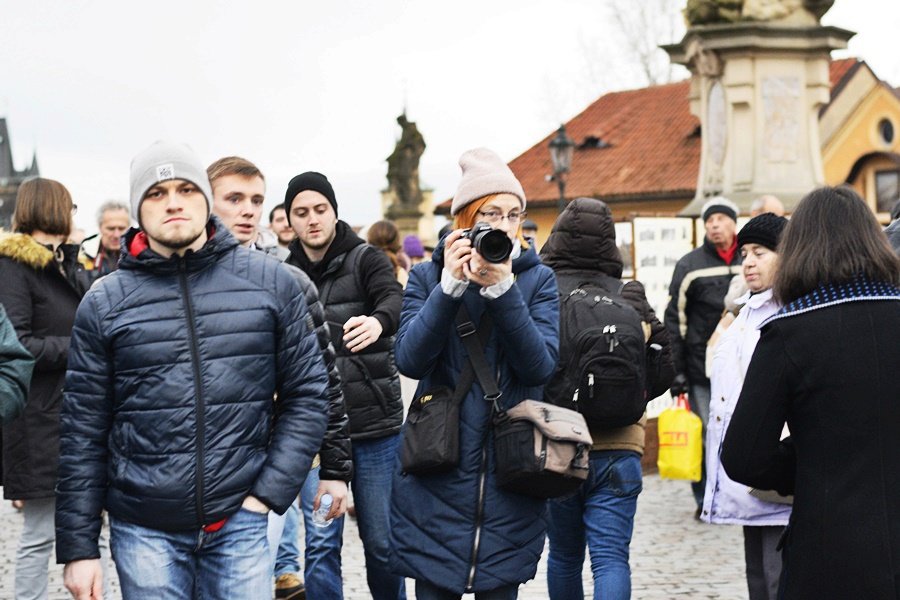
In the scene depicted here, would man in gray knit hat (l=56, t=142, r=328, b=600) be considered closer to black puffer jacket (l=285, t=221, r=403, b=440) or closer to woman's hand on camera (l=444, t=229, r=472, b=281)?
woman's hand on camera (l=444, t=229, r=472, b=281)

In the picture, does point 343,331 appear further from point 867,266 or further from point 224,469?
point 867,266

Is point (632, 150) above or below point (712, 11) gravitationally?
above

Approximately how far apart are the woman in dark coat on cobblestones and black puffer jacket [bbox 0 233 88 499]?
144 inches

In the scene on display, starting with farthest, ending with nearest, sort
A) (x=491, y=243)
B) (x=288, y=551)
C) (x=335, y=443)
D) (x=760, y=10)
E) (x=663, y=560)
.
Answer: (x=760, y=10) → (x=663, y=560) → (x=288, y=551) → (x=335, y=443) → (x=491, y=243)

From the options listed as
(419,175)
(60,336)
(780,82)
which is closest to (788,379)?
(60,336)

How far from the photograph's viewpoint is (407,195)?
204 feet

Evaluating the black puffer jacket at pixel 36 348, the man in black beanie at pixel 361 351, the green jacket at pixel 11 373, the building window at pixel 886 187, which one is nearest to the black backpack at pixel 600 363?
the man in black beanie at pixel 361 351

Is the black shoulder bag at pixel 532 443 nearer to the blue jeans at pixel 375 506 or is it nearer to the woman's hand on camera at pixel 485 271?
the woman's hand on camera at pixel 485 271

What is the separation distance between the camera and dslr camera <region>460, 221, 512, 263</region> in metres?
4.76

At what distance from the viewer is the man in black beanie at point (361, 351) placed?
6.91m

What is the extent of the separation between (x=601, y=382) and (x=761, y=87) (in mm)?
11345

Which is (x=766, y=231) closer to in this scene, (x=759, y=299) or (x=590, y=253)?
(x=759, y=299)

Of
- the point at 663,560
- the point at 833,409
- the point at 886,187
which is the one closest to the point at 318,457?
the point at 833,409

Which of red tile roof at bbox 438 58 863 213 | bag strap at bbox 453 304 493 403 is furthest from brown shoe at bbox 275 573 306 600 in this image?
red tile roof at bbox 438 58 863 213
